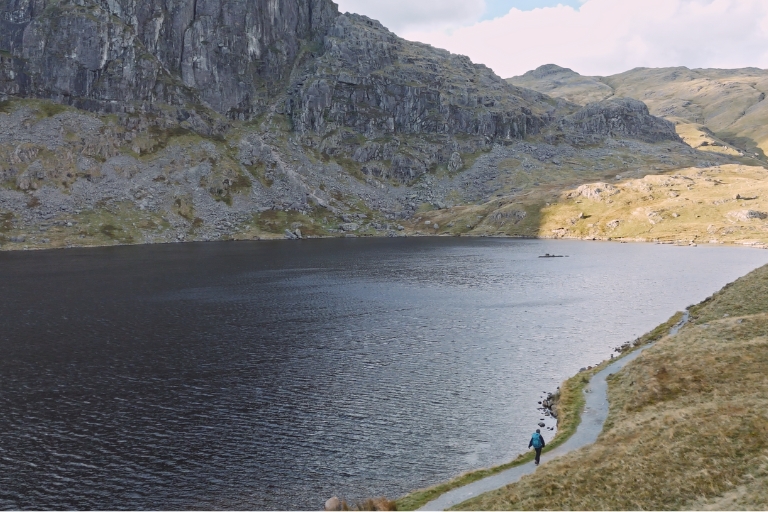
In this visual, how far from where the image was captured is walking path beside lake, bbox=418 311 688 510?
36.0 m

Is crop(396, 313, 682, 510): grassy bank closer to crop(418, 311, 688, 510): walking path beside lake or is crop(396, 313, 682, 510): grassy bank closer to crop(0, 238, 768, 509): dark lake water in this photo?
crop(418, 311, 688, 510): walking path beside lake

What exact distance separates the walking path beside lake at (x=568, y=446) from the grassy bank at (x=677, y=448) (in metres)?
1.17

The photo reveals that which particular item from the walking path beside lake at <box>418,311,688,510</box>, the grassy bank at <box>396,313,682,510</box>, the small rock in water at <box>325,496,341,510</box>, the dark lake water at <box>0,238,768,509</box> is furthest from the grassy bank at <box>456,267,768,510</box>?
the dark lake water at <box>0,238,768,509</box>

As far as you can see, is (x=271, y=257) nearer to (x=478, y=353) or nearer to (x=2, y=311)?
(x=2, y=311)

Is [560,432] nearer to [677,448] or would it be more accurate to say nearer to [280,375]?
[677,448]

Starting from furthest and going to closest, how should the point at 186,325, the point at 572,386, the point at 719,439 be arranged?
the point at 186,325 < the point at 572,386 < the point at 719,439

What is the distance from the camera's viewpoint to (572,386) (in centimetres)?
5819

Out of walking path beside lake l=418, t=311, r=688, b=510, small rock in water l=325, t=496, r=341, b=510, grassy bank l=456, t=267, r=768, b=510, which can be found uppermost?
grassy bank l=456, t=267, r=768, b=510

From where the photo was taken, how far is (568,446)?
4241cm

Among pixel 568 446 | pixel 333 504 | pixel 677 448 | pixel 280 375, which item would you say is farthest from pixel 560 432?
pixel 280 375

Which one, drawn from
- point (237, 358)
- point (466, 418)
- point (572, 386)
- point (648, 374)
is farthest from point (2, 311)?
point (648, 374)

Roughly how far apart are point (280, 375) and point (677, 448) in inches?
1816

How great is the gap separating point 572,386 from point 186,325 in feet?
218

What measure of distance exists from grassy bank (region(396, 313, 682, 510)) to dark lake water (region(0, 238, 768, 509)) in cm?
253
